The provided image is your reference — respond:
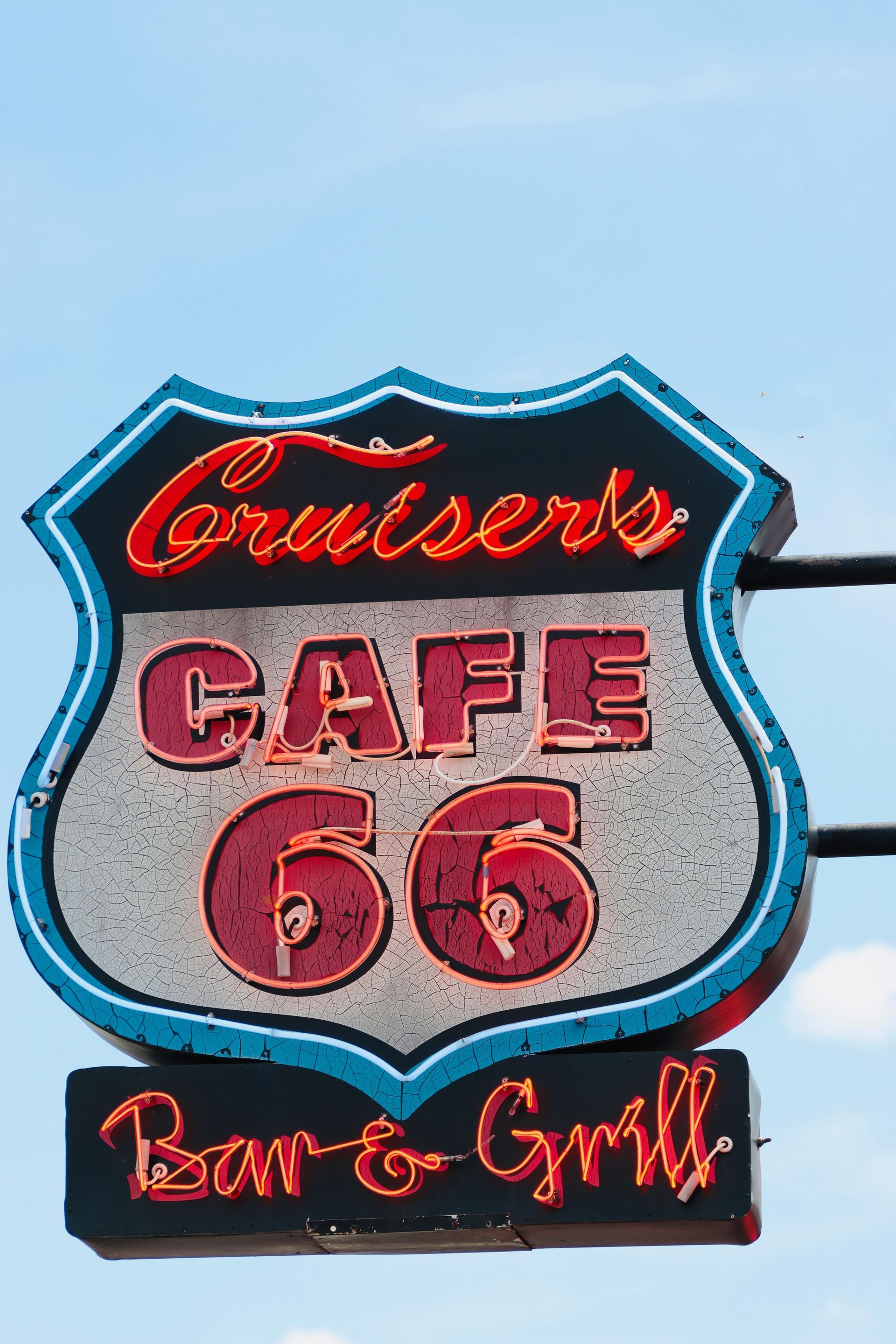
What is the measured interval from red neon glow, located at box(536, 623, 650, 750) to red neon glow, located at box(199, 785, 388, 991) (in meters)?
1.34

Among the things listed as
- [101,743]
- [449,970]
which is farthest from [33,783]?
[449,970]

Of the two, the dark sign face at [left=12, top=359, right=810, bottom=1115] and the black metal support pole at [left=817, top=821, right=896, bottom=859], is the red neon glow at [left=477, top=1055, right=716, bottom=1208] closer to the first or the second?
the dark sign face at [left=12, top=359, right=810, bottom=1115]

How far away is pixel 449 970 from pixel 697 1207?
2154mm

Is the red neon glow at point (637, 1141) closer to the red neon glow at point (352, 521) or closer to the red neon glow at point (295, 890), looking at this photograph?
the red neon glow at point (295, 890)

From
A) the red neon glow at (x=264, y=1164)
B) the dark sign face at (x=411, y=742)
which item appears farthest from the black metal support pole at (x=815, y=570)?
the red neon glow at (x=264, y=1164)

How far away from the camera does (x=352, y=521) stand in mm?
18234

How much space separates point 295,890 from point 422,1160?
202 cm

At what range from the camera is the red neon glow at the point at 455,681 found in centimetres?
1753

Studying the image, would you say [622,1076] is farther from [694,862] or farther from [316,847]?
[316,847]

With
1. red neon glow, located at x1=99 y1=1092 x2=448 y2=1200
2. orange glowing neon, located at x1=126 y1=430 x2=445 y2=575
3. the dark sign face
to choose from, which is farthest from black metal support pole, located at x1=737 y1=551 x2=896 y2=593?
red neon glow, located at x1=99 y1=1092 x2=448 y2=1200

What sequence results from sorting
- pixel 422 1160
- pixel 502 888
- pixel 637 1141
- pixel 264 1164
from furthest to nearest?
pixel 502 888, pixel 264 1164, pixel 422 1160, pixel 637 1141

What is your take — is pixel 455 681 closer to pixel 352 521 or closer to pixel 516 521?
pixel 516 521

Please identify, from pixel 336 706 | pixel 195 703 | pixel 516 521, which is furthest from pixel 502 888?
pixel 516 521

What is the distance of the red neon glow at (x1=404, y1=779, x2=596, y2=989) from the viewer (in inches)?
660
